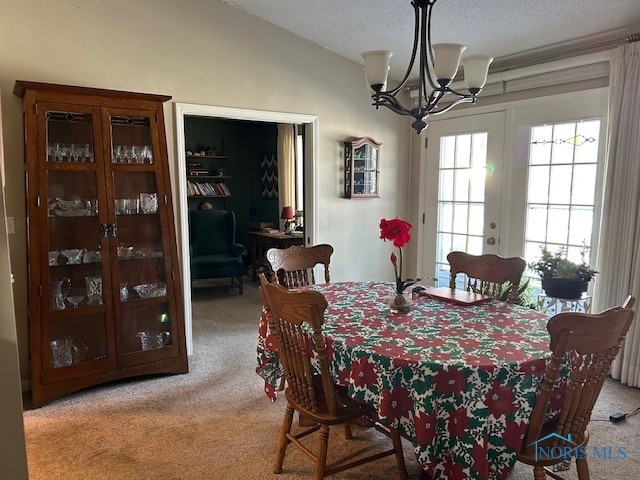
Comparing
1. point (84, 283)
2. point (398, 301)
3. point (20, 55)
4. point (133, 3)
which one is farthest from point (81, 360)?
point (133, 3)

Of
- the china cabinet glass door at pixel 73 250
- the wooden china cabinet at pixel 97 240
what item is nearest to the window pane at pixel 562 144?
the wooden china cabinet at pixel 97 240

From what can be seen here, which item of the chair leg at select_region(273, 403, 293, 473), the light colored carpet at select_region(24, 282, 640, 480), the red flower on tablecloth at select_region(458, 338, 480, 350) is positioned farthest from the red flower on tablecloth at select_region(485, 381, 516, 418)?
the chair leg at select_region(273, 403, 293, 473)

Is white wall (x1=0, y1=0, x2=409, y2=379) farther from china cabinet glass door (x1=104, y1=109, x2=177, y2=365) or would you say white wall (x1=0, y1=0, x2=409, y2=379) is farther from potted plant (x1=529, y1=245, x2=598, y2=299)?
potted plant (x1=529, y1=245, x2=598, y2=299)

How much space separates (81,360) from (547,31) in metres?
3.91

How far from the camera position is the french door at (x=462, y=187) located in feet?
13.0

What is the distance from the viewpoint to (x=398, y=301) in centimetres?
229

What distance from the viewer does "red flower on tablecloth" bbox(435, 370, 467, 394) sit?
5.17 ft

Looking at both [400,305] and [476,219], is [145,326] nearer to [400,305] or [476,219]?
[400,305]

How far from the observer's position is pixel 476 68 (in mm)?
2256

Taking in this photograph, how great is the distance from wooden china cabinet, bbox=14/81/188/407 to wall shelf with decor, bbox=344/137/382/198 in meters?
1.79

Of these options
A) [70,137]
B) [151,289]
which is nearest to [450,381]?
[151,289]

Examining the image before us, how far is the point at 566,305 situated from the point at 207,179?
5.36 metres

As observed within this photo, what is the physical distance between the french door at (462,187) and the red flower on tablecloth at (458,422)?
104 inches

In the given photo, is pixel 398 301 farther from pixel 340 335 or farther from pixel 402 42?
pixel 402 42
